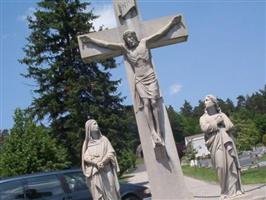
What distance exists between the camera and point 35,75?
3597 cm

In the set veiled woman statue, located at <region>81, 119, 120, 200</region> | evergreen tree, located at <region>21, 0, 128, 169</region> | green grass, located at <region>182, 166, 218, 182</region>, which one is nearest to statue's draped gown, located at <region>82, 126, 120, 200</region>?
veiled woman statue, located at <region>81, 119, 120, 200</region>

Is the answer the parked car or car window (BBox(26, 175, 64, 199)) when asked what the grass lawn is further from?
car window (BBox(26, 175, 64, 199))

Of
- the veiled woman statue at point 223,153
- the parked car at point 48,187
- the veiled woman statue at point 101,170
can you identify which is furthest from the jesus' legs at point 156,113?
the parked car at point 48,187

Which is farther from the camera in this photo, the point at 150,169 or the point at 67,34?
the point at 67,34

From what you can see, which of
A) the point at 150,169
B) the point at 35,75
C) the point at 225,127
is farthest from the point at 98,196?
the point at 35,75

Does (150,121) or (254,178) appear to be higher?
(150,121)

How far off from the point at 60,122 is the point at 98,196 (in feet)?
85.0

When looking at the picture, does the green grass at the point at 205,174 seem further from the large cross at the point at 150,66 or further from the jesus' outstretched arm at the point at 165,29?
the jesus' outstretched arm at the point at 165,29

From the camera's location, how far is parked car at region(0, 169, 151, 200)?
11.4 m

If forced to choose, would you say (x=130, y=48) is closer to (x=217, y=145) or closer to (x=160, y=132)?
(x=160, y=132)

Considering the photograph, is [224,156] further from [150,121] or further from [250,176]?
[250,176]

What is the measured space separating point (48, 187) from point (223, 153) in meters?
5.23

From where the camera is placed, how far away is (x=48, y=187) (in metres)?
11.8

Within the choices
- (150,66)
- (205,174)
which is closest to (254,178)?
(205,174)
